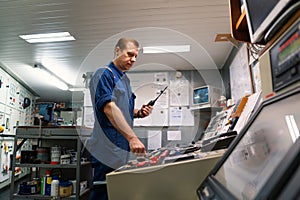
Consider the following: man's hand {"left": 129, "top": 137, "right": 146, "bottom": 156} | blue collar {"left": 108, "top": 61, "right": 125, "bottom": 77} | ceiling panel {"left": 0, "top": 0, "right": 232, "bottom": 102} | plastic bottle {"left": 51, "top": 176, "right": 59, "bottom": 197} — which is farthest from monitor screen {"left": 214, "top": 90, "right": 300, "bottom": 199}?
plastic bottle {"left": 51, "top": 176, "right": 59, "bottom": 197}

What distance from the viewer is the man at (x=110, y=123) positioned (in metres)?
1.11

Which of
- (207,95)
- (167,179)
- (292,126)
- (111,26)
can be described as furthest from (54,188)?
(292,126)

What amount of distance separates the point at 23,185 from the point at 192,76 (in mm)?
3312

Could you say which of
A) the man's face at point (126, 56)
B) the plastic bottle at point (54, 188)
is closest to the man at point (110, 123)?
the man's face at point (126, 56)

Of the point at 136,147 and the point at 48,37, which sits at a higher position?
the point at 48,37

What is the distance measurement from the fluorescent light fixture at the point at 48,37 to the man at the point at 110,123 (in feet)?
7.29

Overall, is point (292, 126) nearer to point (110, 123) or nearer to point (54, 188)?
point (110, 123)

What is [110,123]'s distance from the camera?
117 cm

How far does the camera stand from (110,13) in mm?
2623

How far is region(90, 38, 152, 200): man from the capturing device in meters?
1.11

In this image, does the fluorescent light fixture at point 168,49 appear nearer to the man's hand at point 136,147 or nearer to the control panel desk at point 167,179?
the man's hand at point 136,147

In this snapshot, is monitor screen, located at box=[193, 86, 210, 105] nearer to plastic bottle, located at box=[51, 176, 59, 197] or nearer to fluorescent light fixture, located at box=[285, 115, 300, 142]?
plastic bottle, located at box=[51, 176, 59, 197]

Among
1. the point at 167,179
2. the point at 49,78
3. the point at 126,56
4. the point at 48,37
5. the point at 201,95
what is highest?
the point at 48,37

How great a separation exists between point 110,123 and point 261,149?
0.84 m
